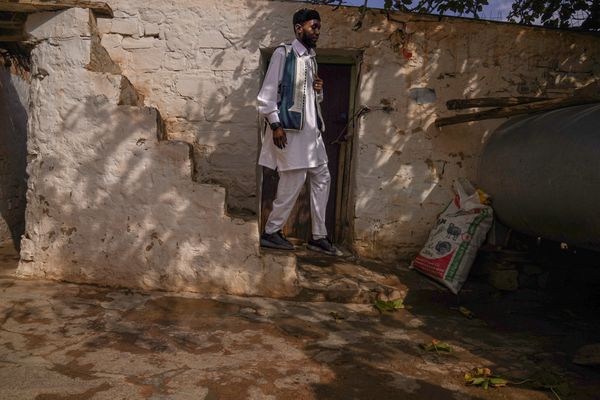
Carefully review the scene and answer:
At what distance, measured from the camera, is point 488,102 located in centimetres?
382

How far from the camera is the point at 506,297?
384 centimetres

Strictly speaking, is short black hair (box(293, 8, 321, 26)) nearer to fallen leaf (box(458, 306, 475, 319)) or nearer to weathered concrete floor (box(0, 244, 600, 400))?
weathered concrete floor (box(0, 244, 600, 400))

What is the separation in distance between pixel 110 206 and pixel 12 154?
2257 mm

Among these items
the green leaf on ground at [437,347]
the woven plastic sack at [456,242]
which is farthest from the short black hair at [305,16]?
the green leaf on ground at [437,347]

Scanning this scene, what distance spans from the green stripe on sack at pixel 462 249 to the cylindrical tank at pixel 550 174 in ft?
0.61

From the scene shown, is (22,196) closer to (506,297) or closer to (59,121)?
(59,121)

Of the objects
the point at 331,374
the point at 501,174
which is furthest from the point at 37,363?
the point at 501,174

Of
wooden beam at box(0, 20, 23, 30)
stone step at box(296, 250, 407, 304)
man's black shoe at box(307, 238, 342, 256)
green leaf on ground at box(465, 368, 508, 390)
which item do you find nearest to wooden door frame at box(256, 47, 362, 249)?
man's black shoe at box(307, 238, 342, 256)

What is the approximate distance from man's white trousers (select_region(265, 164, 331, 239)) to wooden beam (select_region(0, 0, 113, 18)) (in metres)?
1.79

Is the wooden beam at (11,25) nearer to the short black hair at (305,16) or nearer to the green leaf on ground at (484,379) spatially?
the short black hair at (305,16)

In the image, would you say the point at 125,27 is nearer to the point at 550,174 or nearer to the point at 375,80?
the point at 375,80

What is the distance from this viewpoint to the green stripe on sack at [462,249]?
12.3 feet

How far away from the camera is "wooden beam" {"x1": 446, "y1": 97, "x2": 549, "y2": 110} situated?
3.59 meters

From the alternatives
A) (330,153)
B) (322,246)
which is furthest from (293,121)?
(330,153)
